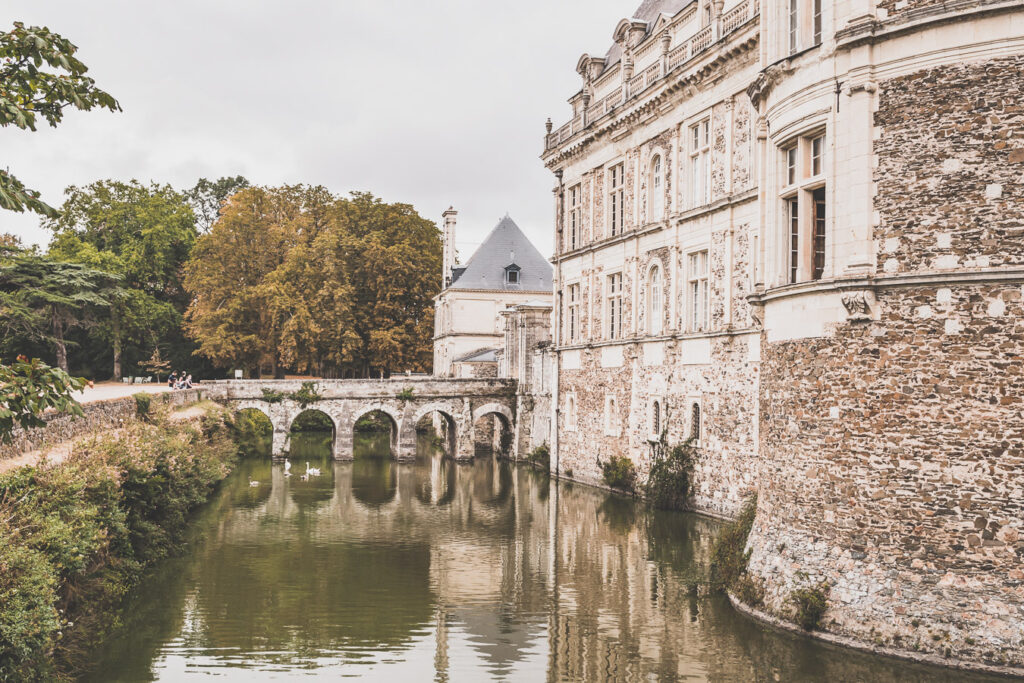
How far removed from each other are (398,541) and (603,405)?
898 centimetres

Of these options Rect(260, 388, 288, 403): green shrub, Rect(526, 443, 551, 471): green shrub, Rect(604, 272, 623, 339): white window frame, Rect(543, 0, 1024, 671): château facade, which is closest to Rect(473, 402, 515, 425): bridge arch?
Rect(526, 443, 551, 471): green shrub

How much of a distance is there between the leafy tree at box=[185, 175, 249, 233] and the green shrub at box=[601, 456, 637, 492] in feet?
139

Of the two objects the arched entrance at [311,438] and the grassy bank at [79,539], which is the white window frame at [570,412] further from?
the grassy bank at [79,539]

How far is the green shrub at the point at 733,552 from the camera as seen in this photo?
42.9ft

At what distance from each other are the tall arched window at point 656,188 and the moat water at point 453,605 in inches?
289

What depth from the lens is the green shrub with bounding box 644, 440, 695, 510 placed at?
22.2 m

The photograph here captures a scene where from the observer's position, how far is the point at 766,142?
1285 centimetres

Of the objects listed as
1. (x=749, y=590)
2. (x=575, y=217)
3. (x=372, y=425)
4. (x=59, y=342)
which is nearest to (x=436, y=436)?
(x=372, y=425)

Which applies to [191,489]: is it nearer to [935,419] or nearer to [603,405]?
[603,405]

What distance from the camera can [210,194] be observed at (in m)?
61.6

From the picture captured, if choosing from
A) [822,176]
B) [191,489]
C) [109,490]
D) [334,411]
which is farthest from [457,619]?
[334,411]

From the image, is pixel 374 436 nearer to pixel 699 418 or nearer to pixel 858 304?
pixel 699 418

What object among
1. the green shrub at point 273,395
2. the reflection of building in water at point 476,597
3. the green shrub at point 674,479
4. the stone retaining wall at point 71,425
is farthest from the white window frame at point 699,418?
the green shrub at point 273,395

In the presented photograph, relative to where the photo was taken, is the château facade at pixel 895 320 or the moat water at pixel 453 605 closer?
the château facade at pixel 895 320
